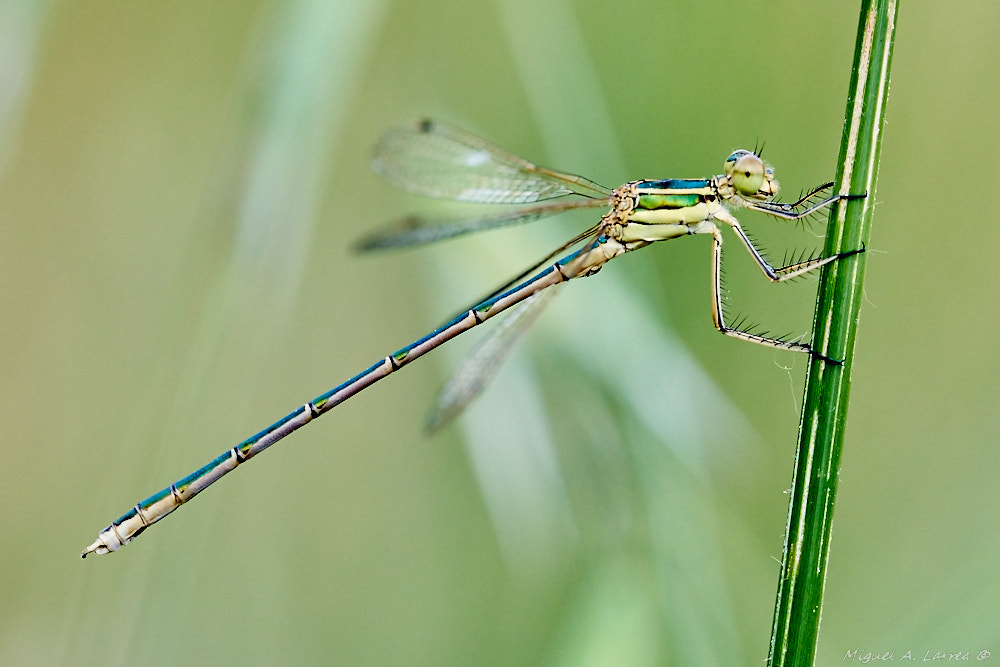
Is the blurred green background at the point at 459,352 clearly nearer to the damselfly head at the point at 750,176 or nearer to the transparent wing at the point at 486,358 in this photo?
the transparent wing at the point at 486,358

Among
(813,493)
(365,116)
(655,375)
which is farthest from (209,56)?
(813,493)

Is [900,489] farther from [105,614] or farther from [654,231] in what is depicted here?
[105,614]

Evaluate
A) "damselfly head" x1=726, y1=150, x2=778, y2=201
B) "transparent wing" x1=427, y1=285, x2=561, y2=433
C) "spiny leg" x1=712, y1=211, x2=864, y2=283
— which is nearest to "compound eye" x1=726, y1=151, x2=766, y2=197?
"damselfly head" x1=726, y1=150, x2=778, y2=201

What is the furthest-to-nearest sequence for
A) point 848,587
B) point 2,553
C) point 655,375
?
1. point 2,553
2. point 848,587
3. point 655,375

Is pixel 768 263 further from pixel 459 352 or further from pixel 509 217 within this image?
pixel 459 352

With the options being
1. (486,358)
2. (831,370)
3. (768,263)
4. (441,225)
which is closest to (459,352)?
(486,358)

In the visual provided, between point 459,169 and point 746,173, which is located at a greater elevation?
point 459,169
